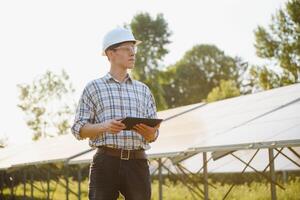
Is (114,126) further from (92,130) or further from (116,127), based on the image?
(92,130)

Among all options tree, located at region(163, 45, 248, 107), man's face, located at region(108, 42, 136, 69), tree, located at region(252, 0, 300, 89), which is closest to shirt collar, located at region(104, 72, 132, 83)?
man's face, located at region(108, 42, 136, 69)

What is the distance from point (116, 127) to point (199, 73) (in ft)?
143

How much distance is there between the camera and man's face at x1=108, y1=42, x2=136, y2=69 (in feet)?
11.7

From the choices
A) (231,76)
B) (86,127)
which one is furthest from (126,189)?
(231,76)

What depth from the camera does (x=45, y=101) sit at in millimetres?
34438

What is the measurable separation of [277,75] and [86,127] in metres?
17.7

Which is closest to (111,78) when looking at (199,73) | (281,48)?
(281,48)

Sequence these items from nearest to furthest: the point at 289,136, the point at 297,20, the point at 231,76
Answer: the point at 289,136 → the point at 297,20 → the point at 231,76

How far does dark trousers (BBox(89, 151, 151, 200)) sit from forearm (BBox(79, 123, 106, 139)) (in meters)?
0.16

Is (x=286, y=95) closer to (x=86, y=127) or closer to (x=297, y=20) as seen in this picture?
(x=86, y=127)

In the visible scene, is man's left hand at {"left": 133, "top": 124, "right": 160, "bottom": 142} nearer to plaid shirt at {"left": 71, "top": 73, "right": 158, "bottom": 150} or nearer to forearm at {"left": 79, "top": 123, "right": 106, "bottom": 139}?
plaid shirt at {"left": 71, "top": 73, "right": 158, "bottom": 150}

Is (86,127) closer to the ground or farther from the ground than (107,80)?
closer to the ground

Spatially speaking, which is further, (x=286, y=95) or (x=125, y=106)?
(x=286, y=95)

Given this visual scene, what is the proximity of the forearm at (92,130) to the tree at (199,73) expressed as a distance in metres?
42.4
